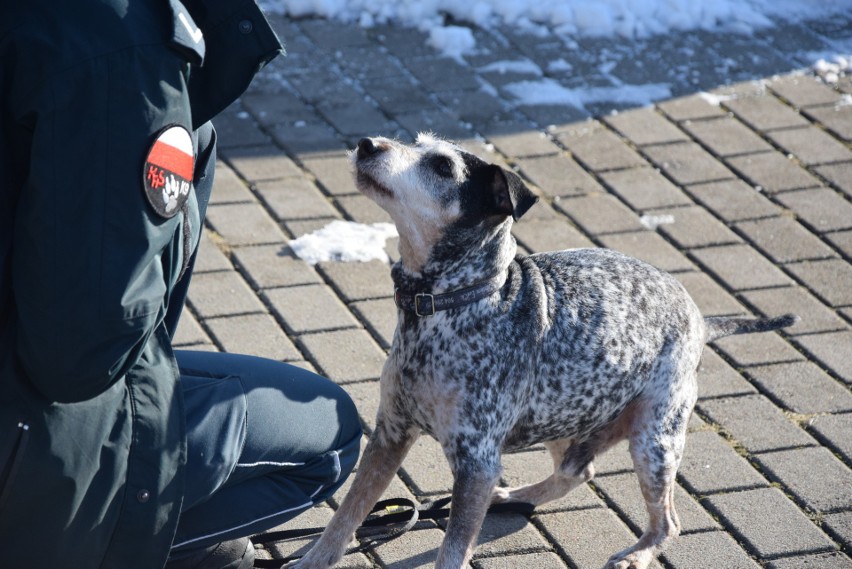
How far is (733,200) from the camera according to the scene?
6047 millimetres

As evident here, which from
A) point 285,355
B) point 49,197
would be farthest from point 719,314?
point 49,197

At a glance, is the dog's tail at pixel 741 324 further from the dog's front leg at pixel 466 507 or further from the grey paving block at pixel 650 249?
the grey paving block at pixel 650 249

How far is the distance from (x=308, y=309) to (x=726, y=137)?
2968mm

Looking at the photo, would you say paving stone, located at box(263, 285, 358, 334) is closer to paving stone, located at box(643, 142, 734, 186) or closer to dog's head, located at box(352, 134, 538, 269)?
dog's head, located at box(352, 134, 538, 269)

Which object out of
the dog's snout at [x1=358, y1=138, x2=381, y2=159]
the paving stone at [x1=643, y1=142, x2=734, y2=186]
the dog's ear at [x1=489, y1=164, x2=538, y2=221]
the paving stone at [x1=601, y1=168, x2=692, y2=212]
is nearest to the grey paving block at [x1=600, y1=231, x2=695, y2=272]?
the paving stone at [x1=601, y1=168, x2=692, y2=212]

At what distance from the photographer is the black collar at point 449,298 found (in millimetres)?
3434

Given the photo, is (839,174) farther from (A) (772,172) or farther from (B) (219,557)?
(B) (219,557)

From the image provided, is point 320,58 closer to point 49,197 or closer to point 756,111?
point 756,111

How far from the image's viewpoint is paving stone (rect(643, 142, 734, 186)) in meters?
6.23

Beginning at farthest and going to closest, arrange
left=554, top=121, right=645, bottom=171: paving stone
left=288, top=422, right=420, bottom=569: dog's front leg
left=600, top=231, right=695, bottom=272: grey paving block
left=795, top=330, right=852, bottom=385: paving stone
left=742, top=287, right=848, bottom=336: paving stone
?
left=554, top=121, right=645, bottom=171: paving stone → left=600, top=231, right=695, bottom=272: grey paving block → left=742, top=287, right=848, bottom=336: paving stone → left=795, top=330, right=852, bottom=385: paving stone → left=288, top=422, right=420, bottom=569: dog's front leg

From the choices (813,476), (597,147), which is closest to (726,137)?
(597,147)

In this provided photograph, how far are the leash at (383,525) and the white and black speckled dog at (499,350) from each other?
17cm

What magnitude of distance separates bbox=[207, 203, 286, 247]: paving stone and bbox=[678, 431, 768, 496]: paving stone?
2.23m

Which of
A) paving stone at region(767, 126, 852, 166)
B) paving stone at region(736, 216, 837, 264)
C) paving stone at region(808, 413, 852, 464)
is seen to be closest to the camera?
paving stone at region(808, 413, 852, 464)
